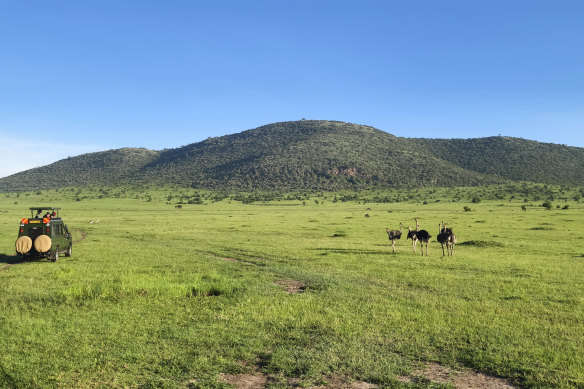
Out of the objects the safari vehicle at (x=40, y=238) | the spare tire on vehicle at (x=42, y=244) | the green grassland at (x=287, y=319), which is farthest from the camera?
the spare tire on vehicle at (x=42, y=244)

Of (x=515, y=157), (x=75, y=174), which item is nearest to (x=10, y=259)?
(x=75, y=174)

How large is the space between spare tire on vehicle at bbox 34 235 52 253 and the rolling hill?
118784 mm

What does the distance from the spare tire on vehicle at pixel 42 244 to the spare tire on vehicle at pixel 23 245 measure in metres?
0.33

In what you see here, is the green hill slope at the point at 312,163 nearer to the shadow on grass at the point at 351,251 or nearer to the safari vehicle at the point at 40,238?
the shadow on grass at the point at 351,251

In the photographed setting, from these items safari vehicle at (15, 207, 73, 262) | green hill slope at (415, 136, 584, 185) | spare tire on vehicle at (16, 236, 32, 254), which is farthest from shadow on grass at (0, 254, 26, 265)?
green hill slope at (415, 136, 584, 185)

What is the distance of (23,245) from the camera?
22.5 meters

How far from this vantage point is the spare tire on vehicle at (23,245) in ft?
73.6

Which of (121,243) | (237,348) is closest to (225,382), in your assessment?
(237,348)

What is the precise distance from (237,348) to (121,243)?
86.7 feet

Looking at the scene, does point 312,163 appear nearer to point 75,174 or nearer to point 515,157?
point 515,157

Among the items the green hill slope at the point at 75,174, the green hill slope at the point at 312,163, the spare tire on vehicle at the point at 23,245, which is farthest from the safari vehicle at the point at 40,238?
the green hill slope at the point at 75,174

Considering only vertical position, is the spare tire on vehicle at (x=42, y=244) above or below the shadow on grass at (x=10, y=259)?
above

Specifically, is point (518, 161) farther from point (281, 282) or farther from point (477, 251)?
point (281, 282)

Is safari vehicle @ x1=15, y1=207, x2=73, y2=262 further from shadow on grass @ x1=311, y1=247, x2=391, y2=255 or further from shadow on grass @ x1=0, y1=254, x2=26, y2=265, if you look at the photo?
shadow on grass @ x1=311, y1=247, x2=391, y2=255
